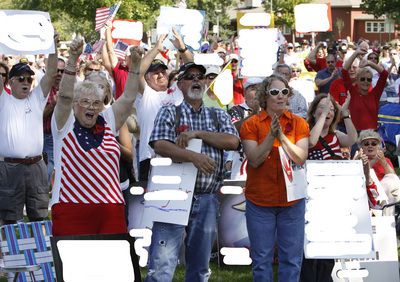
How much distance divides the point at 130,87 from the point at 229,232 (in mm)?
2959

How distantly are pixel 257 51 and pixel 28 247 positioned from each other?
484 cm

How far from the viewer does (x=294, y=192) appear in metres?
7.76

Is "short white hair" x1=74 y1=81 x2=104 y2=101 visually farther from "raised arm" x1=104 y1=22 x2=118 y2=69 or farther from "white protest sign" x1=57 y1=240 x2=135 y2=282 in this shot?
"raised arm" x1=104 y1=22 x2=118 y2=69

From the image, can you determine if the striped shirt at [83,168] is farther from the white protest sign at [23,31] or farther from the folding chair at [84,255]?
the white protest sign at [23,31]

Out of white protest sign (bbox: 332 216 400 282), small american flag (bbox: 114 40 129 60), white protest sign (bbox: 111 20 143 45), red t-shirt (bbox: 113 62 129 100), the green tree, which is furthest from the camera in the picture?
the green tree

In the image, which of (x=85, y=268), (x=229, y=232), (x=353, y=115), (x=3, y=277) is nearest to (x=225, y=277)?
(x=229, y=232)

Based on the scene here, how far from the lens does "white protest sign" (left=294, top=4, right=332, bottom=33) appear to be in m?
16.0

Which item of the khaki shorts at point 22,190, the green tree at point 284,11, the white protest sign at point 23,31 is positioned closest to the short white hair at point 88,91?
the white protest sign at point 23,31

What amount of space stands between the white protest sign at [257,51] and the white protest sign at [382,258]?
3.25 metres

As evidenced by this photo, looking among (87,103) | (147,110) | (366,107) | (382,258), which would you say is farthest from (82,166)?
(366,107)

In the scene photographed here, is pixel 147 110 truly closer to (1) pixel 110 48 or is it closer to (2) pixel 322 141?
(1) pixel 110 48

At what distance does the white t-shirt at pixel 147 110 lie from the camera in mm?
10281

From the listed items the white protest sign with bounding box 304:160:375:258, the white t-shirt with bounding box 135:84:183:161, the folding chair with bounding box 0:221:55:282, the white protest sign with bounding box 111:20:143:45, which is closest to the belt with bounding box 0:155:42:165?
the white t-shirt with bounding box 135:84:183:161

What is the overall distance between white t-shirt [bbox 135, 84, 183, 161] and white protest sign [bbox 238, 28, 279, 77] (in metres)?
1.50
